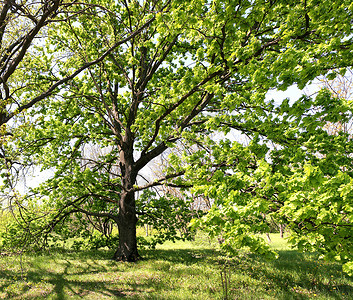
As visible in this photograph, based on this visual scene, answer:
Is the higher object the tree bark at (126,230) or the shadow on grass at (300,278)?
the tree bark at (126,230)

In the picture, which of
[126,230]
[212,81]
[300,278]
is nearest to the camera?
[212,81]

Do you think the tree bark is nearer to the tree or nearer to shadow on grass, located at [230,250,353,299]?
the tree

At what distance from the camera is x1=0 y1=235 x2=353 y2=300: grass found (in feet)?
20.0

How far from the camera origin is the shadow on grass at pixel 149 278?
242 inches

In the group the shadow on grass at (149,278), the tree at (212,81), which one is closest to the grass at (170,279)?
the shadow on grass at (149,278)

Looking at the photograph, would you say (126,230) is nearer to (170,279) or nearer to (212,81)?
(170,279)

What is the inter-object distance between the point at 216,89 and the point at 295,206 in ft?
10.4

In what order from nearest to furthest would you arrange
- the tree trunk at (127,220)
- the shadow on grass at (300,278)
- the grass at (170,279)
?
the grass at (170,279) → the shadow on grass at (300,278) → the tree trunk at (127,220)

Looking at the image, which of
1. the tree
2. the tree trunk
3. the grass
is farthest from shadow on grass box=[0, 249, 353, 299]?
the tree

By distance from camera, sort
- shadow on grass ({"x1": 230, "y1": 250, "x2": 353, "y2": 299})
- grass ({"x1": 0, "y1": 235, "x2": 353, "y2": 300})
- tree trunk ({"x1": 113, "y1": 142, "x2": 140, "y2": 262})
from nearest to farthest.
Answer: grass ({"x1": 0, "y1": 235, "x2": 353, "y2": 300}) < shadow on grass ({"x1": 230, "y1": 250, "x2": 353, "y2": 299}) < tree trunk ({"x1": 113, "y1": 142, "x2": 140, "y2": 262})

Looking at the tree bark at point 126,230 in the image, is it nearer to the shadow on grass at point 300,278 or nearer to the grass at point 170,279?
the grass at point 170,279

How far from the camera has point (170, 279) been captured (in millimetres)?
7262

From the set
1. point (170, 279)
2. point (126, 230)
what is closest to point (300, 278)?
point (170, 279)

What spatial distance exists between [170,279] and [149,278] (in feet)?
2.32
